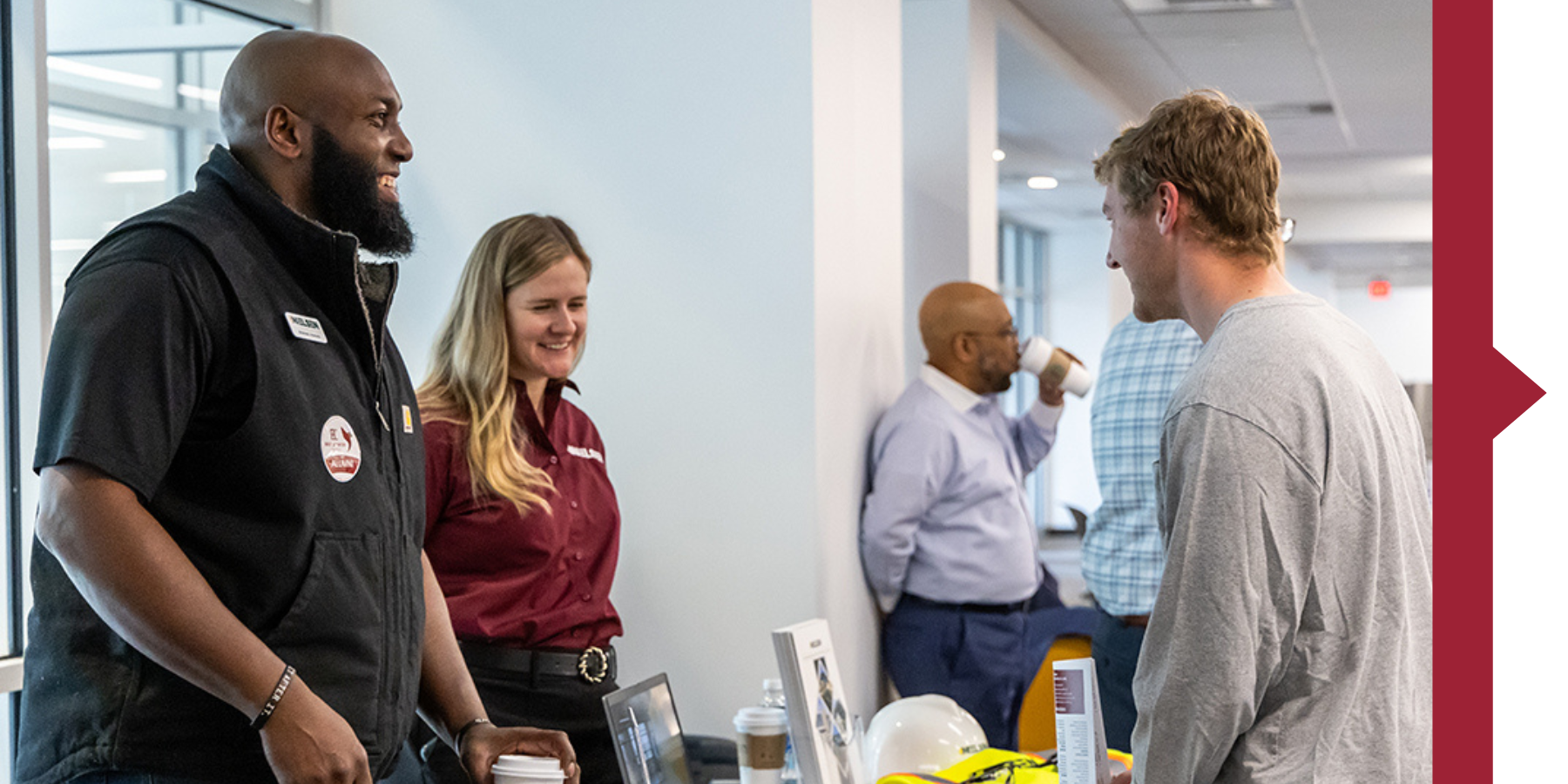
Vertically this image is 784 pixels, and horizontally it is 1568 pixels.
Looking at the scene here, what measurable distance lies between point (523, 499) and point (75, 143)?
103 cm

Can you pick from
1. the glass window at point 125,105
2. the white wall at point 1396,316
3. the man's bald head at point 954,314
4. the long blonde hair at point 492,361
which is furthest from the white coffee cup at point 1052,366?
the white wall at point 1396,316

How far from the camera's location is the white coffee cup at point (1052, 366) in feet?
12.4

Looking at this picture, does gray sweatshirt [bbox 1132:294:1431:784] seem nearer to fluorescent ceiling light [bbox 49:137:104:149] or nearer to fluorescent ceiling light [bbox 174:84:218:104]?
fluorescent ceiling light [bbox 49:137:104:149]

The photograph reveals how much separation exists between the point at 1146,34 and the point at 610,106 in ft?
11.2

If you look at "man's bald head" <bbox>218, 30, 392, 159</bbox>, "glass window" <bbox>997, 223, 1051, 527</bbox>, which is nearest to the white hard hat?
"man's bald head" <bbox>218, 30, 392, 159</bbox>

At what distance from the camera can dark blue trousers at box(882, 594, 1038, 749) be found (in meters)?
3.23

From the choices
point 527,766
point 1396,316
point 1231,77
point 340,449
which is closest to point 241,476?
point 340,449

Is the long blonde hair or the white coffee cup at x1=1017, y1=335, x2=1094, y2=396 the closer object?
the long blonde hair

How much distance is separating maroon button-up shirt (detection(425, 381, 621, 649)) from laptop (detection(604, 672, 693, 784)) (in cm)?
17

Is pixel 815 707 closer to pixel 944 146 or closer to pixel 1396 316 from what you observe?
pixel 944 146

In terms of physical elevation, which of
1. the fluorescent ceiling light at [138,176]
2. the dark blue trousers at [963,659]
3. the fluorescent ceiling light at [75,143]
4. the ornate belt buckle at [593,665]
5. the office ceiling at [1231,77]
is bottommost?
the dark blue trousers at [963,659]

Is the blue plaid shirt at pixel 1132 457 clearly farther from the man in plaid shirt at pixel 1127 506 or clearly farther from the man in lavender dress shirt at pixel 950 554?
the man in lavender dress shirt at pixel 950 554

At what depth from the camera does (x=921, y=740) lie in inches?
92.7
